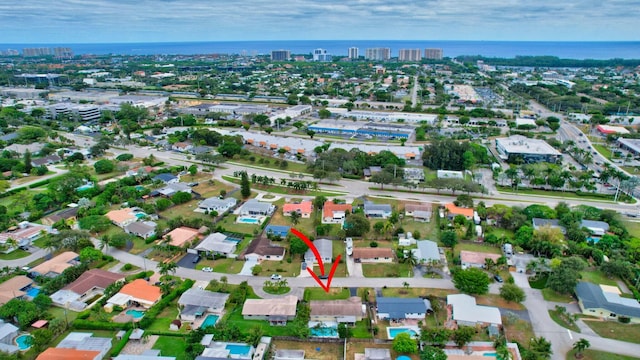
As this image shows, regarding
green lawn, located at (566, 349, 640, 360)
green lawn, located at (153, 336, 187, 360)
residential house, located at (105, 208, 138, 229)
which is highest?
residential house, located at (105, 208, 138, 229)

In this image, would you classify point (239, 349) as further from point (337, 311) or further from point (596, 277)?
point (596, 277)

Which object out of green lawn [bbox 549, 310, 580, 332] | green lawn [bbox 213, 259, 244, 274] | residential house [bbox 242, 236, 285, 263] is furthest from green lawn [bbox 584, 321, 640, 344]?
green lawn [bbox 213, 259, 244, 274]

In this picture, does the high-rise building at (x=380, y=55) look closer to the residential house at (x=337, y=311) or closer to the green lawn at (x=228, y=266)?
the green lawn at (x=228, y=266)

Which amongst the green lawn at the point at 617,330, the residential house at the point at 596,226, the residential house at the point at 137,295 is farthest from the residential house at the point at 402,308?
the residential house at the point at 596,226

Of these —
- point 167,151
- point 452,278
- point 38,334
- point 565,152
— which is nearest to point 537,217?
point 452,278

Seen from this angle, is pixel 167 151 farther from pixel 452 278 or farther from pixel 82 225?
pixel 452 278

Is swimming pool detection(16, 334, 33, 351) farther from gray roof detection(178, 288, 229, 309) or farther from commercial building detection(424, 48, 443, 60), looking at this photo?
commercial building detection(424, 48, 443, 60)
